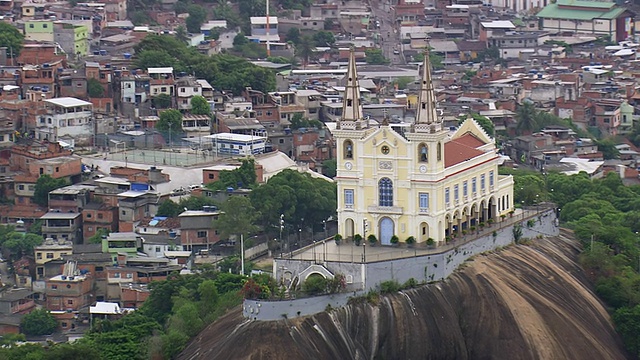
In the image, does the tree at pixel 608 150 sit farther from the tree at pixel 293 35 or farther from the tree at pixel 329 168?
the tree at pixel 293 35

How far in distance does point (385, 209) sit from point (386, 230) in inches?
24.5

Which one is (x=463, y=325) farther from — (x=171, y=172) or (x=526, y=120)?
(x=526, y=120)

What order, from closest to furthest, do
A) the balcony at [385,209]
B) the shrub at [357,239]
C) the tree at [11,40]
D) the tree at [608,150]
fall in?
the balcony at [385,209], the shrub at [357,239], the tree at [608,150], the tree at [11,40]

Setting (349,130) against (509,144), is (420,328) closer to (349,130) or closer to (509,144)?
(349,130)

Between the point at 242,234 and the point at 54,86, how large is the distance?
22009 millimetres

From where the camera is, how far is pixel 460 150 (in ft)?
239

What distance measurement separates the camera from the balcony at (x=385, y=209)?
2712 inches

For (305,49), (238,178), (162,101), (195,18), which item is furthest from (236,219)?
(195,18)

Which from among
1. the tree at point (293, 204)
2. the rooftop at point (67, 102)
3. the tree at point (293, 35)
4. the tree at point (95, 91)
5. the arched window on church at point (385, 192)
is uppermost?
the tree at point (293, 35)

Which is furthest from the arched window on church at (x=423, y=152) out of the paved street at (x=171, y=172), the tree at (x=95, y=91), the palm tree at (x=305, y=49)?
the palm tree at (x=305, y=49)

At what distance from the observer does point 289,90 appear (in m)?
108

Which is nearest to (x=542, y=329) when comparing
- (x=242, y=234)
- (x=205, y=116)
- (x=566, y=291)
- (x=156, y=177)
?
(x=566, y=291)

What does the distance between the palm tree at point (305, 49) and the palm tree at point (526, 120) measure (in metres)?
19.9

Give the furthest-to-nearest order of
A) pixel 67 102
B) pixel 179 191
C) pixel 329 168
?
pixel 67 102, pixel 329 168, pixel 179 191
